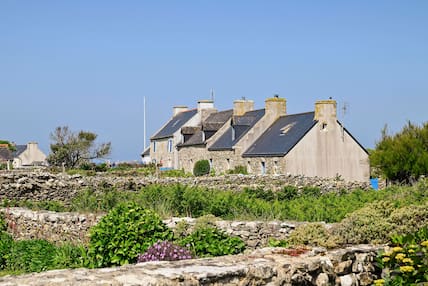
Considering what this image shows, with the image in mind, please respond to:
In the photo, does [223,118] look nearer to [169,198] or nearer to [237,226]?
[169,198]

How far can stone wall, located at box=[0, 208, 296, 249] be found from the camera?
40.5 ft

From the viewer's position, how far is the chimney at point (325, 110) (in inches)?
1478

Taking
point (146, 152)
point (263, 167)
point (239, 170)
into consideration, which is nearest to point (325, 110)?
point (263, 167)

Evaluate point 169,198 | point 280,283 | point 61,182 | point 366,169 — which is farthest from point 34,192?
point 366,169

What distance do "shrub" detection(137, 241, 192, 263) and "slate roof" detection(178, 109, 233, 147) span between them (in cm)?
3600

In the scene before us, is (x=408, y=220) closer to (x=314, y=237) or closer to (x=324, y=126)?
(x=314, y=237)

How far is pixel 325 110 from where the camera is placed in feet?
124

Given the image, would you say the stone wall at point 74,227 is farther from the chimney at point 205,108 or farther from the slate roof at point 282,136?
the chimney at point 205,108

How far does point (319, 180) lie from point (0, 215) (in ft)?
41.6

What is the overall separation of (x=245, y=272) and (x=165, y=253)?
8.46ft

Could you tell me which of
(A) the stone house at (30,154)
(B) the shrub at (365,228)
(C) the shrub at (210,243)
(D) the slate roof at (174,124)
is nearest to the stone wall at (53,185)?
(C) the shrub at (210,243)

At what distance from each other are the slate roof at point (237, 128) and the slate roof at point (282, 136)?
1421mm

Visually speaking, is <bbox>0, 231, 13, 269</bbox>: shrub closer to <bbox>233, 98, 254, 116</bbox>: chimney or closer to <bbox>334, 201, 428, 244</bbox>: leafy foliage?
<bbox>334, 201, 428, 244</bbox>: leafy foliage

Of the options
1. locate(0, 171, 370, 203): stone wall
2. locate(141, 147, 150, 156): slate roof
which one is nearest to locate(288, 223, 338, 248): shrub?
locate(0, 171, 370, 203): stone wall
